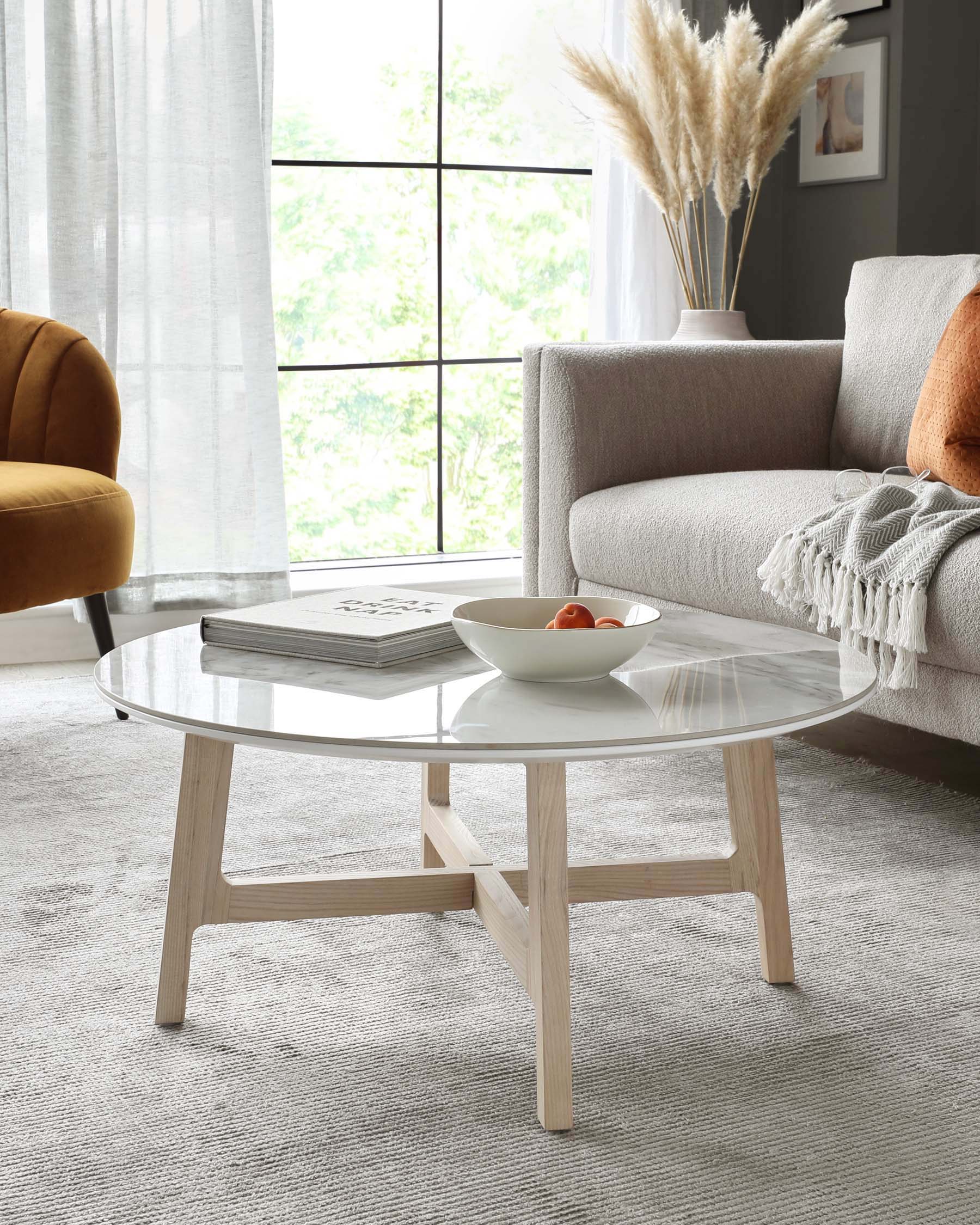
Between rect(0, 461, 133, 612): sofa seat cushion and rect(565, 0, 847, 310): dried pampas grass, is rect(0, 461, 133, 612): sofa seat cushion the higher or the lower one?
the lower one

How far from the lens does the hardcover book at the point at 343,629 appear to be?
1312 millimetres

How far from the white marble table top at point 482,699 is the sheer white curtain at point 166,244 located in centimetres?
202

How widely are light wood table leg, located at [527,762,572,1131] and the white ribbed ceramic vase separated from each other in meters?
2.32

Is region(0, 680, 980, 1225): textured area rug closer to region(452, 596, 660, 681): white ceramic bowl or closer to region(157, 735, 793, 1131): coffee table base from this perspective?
region(157, 735, 793, 1131): coffee table base

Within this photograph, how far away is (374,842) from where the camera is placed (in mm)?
2016

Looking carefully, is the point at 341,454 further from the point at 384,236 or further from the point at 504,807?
the point at 504,807

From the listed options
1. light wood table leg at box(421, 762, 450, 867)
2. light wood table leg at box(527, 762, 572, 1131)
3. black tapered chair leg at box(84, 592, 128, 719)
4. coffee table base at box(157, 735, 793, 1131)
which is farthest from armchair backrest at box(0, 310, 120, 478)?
light wood table leg at box(527, 762, 572, 1131)

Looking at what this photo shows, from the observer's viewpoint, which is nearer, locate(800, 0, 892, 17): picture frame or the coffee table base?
the coffee table base

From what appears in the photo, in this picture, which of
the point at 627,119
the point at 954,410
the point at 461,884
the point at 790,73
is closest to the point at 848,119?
the point at 790,73

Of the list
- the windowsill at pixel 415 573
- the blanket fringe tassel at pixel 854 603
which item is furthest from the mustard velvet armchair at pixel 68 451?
the blanket fringe tassel at pixel 854 603

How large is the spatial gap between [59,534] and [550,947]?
61.1 inches

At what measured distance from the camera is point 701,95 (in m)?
3.42

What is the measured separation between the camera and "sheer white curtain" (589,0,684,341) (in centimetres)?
385

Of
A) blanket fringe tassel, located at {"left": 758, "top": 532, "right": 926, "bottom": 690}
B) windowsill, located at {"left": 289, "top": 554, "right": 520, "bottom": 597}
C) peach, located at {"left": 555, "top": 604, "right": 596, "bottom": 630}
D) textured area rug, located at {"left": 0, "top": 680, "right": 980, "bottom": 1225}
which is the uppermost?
peach, located at {"left": 555, "top": 604, "right": 596, "bottom": 630}
